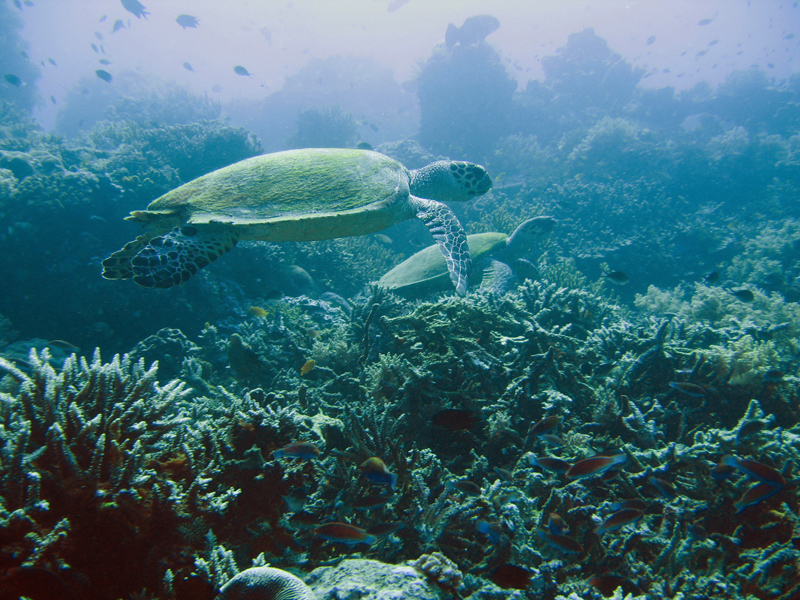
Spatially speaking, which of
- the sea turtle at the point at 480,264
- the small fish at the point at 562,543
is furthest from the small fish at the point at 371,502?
the sea turtle at the point at 480,264

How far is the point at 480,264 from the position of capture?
6.34 meters

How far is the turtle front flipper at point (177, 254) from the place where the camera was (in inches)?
118

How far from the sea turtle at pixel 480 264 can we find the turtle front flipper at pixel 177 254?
2.26m

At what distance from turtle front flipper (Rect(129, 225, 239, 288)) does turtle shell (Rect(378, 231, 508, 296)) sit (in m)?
2.31

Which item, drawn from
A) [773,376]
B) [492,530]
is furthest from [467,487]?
[773,376]

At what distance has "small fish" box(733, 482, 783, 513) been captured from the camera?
1610 millimetres

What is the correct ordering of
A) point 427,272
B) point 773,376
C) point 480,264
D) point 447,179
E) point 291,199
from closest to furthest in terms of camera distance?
1. point 773,376
2. point 291,199
3. point 447,179
4. point 427,272
5. point 480,264

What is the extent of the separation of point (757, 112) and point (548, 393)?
28137 mm

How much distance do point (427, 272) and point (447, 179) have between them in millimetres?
1484

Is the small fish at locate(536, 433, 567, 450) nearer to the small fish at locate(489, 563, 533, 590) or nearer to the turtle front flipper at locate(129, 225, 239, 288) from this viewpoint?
the small fish at locate(489, 563, 533, 590)

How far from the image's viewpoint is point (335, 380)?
2926 millimetres

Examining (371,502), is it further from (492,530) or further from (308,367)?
(308,367)

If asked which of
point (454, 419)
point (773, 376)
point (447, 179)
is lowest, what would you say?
point (773, 376)

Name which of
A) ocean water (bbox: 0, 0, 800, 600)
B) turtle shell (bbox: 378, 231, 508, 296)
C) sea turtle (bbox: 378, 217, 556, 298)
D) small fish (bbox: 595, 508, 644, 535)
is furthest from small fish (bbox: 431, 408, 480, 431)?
turtle shell (bbox: 378, 231, 508, 296)
